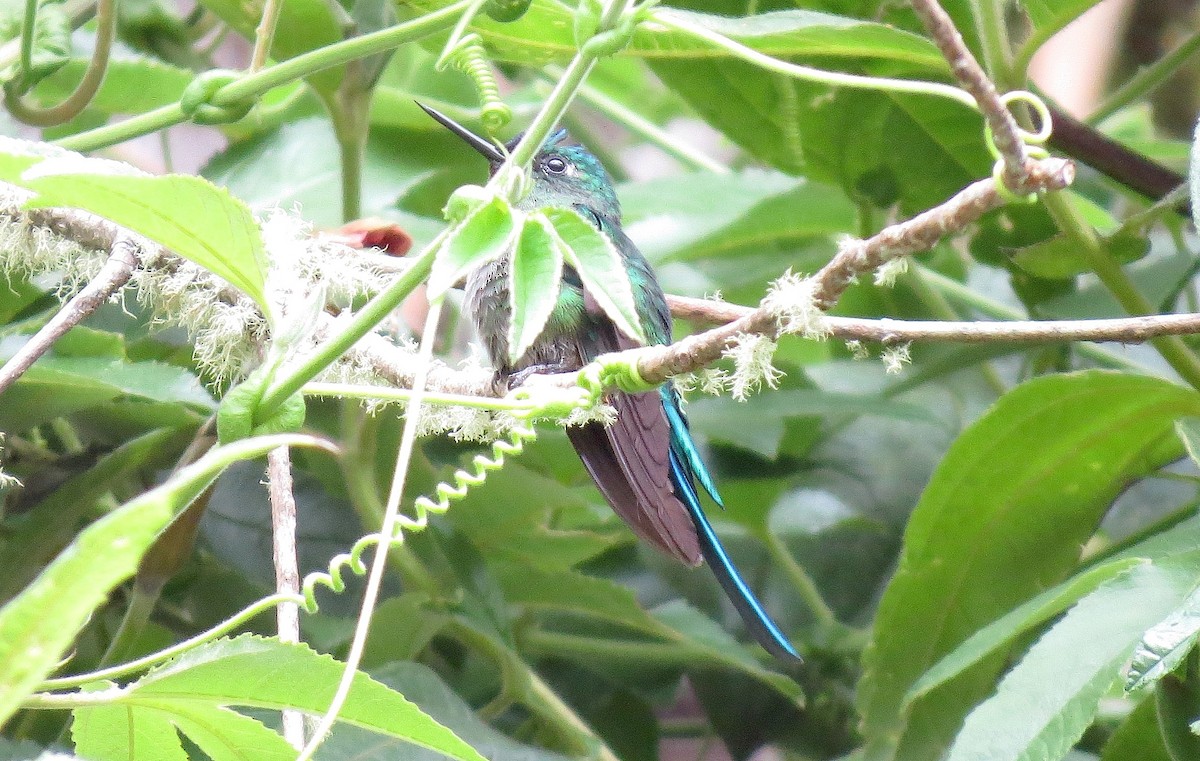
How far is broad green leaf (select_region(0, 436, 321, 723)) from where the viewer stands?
1.34ft

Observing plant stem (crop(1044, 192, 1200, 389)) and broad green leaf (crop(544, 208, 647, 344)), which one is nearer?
broad green leaf (crop(544, 208, 647, 344))

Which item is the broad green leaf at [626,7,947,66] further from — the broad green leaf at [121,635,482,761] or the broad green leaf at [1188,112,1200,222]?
the broad green leaf at [121,635,482,761]

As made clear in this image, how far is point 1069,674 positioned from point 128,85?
124 centimetres

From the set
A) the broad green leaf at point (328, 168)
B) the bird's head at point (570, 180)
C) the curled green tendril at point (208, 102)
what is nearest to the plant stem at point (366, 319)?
the curled green tendril at point (208, 102)

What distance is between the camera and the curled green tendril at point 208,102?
87 cm

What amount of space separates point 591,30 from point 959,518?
0.72 meters

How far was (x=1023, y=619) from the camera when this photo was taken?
0.97m

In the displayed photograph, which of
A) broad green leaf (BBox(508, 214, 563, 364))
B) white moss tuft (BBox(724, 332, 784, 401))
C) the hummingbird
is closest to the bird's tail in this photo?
the hummingbird

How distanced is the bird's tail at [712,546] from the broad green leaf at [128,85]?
2.34ft

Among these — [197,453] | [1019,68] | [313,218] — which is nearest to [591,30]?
[197,453]

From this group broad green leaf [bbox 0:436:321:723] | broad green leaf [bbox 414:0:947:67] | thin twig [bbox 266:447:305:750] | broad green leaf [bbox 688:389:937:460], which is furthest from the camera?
broad green leaf [bbox 688:389:937:460]

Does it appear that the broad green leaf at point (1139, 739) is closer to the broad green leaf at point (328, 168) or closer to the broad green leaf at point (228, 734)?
the broad green leaf at point (228, 734)

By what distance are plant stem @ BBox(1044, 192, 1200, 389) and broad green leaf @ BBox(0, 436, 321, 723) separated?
3.26 ft

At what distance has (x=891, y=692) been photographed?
1.19 metres
